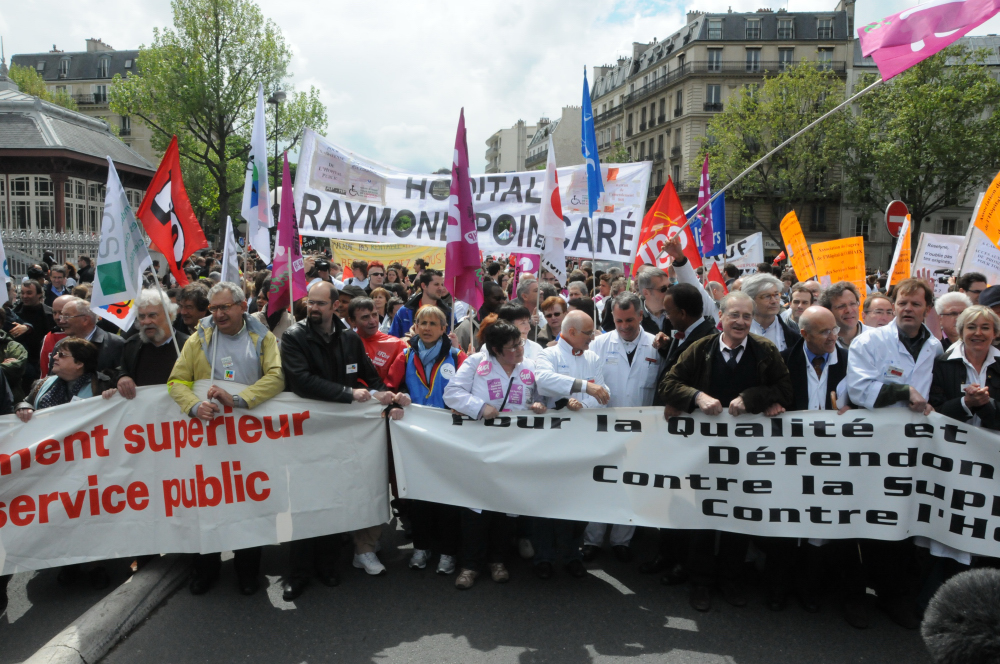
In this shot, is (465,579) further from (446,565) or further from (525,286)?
(525,286)

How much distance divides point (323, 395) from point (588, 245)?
430 centimetres

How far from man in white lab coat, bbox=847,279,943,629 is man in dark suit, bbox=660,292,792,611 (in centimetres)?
51

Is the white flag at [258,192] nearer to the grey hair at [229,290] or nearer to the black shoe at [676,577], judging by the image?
the grey hair at [229,290]

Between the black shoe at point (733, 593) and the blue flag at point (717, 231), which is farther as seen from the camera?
the blue flag at point (717, 231)

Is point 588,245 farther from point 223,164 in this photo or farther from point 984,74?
point 984,74

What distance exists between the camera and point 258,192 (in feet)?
23.9

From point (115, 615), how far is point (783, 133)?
47859mm

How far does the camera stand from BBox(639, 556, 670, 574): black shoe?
494 centimetres

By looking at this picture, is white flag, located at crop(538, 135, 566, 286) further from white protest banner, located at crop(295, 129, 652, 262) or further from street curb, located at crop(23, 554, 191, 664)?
street curb, located at crop(23, 554, 191, 664)

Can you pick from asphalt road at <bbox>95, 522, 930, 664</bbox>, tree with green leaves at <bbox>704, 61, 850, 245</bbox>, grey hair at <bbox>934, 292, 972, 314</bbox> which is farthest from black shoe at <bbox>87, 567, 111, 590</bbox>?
tree with green leaves at <bbox>704, 61, 850, 245</bbox>

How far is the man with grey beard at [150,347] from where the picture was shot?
489cm

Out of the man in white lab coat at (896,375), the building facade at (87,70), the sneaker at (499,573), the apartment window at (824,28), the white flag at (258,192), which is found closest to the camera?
the man in white lab coat at (896,375)

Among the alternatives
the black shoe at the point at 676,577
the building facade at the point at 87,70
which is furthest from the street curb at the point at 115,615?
the building facade at the point at 87,70

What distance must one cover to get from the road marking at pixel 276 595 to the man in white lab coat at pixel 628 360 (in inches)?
79.7
